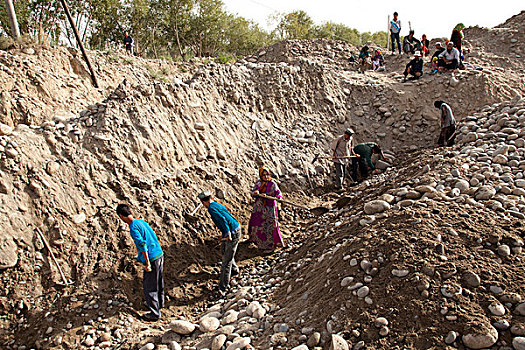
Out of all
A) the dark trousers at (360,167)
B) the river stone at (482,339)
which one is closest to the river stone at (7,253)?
the river stone at (482,339)

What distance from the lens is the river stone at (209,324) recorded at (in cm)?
398

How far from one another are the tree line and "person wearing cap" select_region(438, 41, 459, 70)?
303 inches

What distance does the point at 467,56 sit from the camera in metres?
14.4

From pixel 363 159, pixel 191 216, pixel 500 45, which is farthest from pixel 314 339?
pixel 500 45

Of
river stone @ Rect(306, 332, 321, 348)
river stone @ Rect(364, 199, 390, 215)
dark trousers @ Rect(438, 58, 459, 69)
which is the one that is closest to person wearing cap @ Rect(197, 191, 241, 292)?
river stone @ Rect(364, 199, 390, 215)

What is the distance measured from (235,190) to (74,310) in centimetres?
317

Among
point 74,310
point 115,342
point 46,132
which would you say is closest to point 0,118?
point 46,132

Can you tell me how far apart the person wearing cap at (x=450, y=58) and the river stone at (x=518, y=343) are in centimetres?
933

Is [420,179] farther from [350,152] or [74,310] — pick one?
[74,310]

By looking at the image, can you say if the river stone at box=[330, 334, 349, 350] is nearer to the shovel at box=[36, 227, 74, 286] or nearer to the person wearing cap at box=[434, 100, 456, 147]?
the shovel at box=[36, 227, 74, 286]

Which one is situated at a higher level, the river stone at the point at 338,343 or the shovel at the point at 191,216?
the shovel at the point at 191,216

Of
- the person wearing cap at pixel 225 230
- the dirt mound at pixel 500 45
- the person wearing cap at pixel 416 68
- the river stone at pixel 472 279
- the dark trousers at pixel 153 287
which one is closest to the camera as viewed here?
the river stone at pixel 472 279

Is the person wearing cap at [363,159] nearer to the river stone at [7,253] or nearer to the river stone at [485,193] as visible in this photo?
Answer: the river stone at [485,193]

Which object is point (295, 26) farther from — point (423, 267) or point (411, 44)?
point (423, 267)
